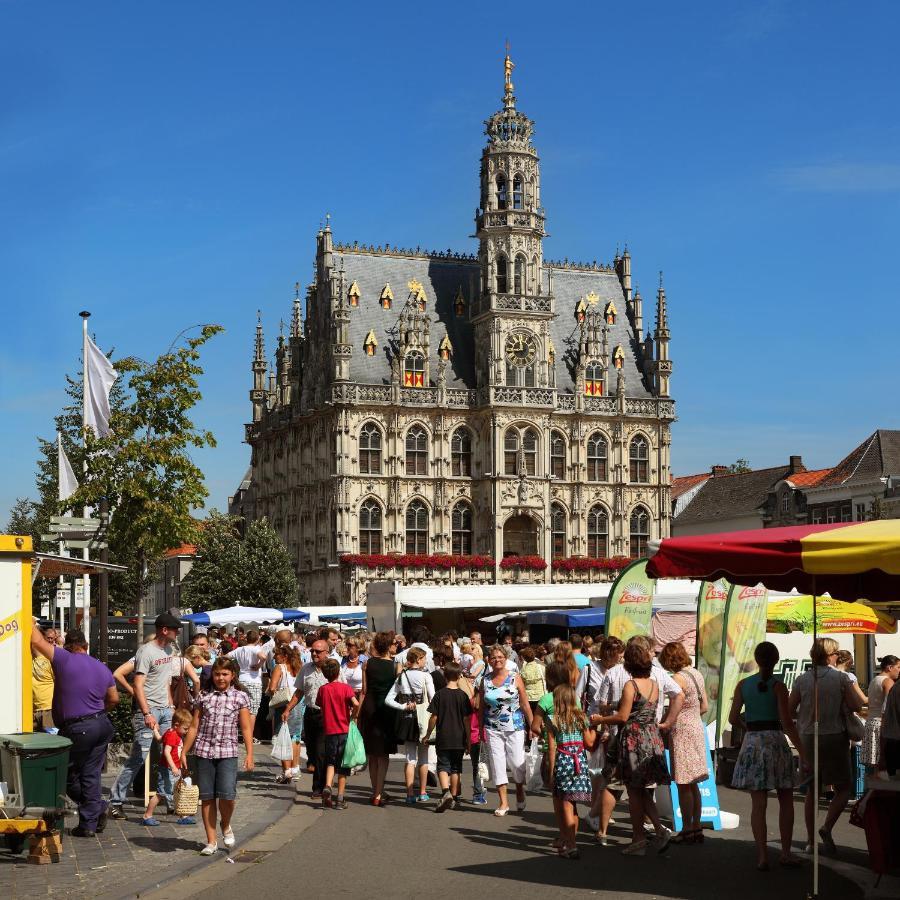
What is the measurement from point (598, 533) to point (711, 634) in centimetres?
5178

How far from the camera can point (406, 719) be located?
1716 centimetres

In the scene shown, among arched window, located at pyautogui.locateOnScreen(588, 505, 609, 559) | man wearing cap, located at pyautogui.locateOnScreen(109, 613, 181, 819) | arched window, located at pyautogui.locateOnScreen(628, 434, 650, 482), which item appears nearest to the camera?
man wearing cap, located at pyautogui.locateOnScreen(109, 613, 181, 819)

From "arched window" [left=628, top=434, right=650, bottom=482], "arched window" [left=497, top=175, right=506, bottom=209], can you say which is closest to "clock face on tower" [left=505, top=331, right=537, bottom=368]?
"arched window" [left=497, top=175, right=506, bottom=209]

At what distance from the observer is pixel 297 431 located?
7156 cm

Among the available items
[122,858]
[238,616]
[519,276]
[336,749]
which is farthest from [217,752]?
[519,276]

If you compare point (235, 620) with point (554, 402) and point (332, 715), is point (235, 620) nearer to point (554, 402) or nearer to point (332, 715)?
point (332, 715)

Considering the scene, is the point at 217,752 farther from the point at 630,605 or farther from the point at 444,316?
the point at 444,316

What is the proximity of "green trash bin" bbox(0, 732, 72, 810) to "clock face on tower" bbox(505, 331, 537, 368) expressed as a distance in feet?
182

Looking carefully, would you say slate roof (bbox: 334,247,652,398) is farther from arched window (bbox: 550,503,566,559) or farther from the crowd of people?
the crowd of people

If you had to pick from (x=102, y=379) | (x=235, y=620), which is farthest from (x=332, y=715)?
(x=235, y=620)

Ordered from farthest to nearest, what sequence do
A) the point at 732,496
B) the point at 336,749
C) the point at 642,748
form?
the point at 732,496
the point at 336,749
the point at 642,748

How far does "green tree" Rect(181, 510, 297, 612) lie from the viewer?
6334 cm

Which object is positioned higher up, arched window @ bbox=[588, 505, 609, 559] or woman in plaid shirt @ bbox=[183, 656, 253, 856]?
arched window @ bbox=[588, 505, 609, 559]

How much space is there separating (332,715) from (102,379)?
1305 cm
